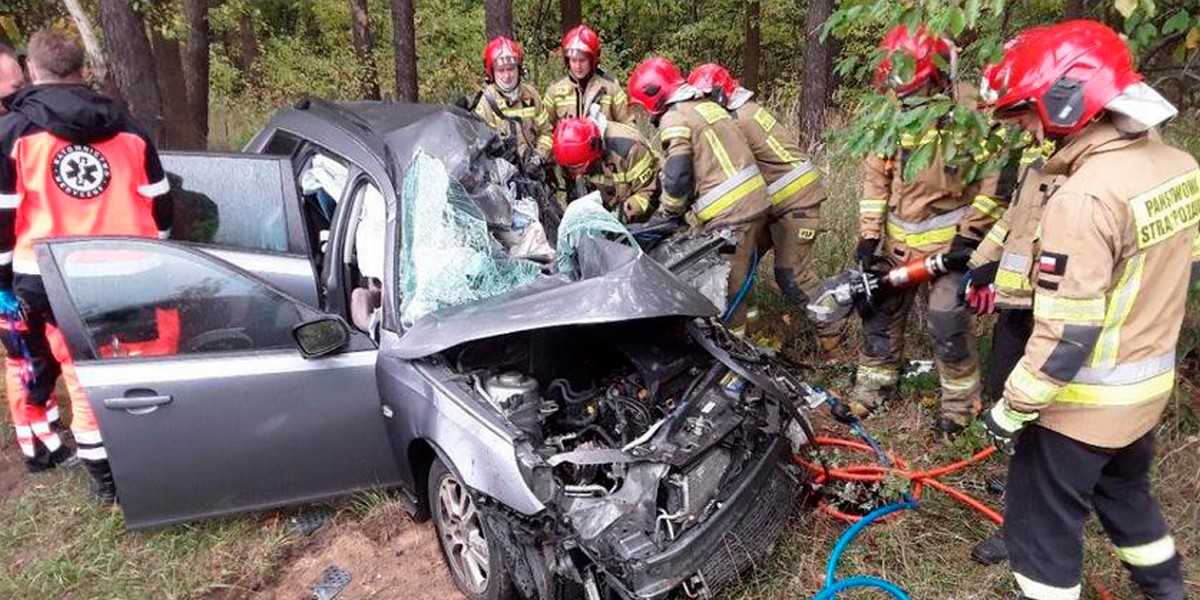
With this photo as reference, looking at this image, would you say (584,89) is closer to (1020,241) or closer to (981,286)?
(981,286)

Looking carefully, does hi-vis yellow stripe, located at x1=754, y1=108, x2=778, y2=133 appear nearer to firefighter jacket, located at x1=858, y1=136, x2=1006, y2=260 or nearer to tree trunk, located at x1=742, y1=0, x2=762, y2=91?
firefighter jacket, located at x1=858, y1=136, x2=1006, y2=260

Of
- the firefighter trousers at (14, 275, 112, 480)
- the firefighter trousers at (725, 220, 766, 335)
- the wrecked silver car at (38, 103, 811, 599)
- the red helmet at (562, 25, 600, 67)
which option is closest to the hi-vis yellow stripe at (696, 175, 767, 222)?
the firefighter trousers at (725, 220, 766, 335)

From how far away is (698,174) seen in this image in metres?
4.39

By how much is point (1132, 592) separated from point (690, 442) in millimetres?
1690

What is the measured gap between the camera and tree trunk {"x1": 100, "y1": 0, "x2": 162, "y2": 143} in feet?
19.0

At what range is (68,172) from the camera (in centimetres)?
348

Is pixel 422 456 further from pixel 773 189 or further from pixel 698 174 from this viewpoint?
pixel 773 189

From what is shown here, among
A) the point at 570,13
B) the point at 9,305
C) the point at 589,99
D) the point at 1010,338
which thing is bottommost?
the point at 9,305

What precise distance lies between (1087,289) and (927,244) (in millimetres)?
1844

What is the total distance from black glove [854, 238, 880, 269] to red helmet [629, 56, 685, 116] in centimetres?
129

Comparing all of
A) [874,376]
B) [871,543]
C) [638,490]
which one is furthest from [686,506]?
[874,376]

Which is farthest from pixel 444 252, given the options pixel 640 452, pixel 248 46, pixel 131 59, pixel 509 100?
pixel 248 46

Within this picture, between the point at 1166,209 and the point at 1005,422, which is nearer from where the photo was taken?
the point at 1166,209

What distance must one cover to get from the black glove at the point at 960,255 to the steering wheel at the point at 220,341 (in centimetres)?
297
